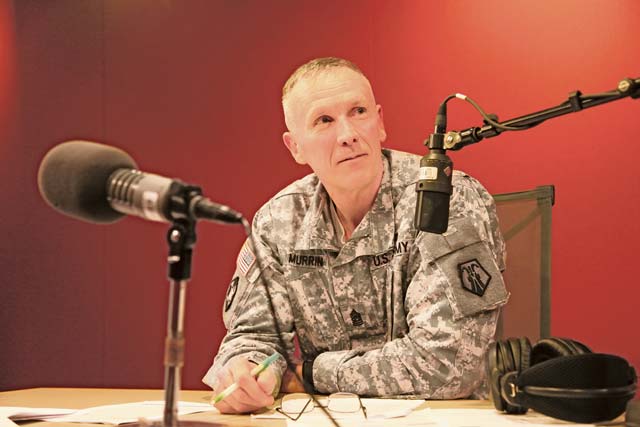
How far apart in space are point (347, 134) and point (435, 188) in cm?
74

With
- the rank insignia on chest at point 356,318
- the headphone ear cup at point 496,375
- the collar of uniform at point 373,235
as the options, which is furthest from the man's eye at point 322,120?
the headphone ear cup at point 496,375

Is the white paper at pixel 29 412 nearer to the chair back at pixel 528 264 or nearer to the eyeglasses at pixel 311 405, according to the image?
the eyeglasses at pixel 311 405

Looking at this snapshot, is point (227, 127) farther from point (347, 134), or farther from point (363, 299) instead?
point (363, 299)

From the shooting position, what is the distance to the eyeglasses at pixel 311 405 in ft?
4.90

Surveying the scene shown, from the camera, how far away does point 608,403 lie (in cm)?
126

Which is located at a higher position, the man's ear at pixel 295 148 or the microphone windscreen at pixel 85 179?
the man's ear at pixel 295 148

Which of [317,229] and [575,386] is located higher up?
[317,229]

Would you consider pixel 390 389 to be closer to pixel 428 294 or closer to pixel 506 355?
pixel 428 294

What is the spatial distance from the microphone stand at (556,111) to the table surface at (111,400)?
1.78 feet

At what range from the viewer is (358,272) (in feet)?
6.61

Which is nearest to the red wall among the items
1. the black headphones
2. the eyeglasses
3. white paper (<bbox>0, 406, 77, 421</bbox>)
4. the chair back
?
the chair back

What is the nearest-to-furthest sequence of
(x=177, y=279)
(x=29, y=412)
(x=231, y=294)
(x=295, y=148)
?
(x=177, y=279) < (x=29, y=412) < (x=231, y=294) < (x=295, y=148)

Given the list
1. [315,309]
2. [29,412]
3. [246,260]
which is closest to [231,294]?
[246,260]

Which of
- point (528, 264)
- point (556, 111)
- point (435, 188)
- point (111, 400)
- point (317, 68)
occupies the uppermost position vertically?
point (317, 68)
